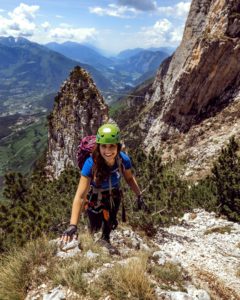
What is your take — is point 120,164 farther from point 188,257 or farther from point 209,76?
point 209,76

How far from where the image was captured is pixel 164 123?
50.8 m

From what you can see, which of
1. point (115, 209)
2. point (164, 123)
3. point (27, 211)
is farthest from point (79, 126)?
point (115, 209)

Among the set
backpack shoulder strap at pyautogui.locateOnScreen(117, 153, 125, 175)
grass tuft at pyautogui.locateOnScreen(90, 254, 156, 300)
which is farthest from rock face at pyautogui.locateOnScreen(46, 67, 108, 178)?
grass tuft at pyautogui.locateOnScreen(90, 254, 156, 300)

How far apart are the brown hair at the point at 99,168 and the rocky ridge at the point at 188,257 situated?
1.58 meters

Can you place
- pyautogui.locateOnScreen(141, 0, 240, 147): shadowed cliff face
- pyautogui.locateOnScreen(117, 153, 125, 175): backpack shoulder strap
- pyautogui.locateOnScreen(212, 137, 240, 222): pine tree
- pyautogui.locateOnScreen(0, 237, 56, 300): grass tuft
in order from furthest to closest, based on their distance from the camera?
1. pyautogui.locateOnScreen(141, 0, 240, 147): shadowed cliff face
2. pyautogui.locateOnScreen(212, 137, 240, 222): pine tree
3. pyautogui.locateOnScreen(117, 153, 125, 175): backpack shoulder strap
4. pyautogui.locateOnScreen(0, 237, 56, 300): grass tuft

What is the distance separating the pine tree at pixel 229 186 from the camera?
58.4ft

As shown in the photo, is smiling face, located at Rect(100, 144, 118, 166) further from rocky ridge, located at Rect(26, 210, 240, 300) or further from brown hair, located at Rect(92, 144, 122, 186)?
rocky ridge, located at Rect(26, 210, 240, 300)

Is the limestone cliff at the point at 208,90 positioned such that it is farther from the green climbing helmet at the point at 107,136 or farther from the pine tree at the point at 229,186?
the green climbing helmet at the point at 107,136

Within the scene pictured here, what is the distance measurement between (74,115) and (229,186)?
31.2 metres

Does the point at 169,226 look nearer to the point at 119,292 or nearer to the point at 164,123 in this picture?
the point at 119,292

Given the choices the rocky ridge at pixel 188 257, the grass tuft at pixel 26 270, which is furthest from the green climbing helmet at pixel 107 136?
the grass tuft at pixel 26 270

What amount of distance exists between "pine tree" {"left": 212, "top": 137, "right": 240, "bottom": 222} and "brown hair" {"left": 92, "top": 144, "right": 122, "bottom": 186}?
1211 centimetres

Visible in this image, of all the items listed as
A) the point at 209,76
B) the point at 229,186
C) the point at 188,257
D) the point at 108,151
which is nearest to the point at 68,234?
the point at 108,151

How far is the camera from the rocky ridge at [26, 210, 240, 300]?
6.20m
